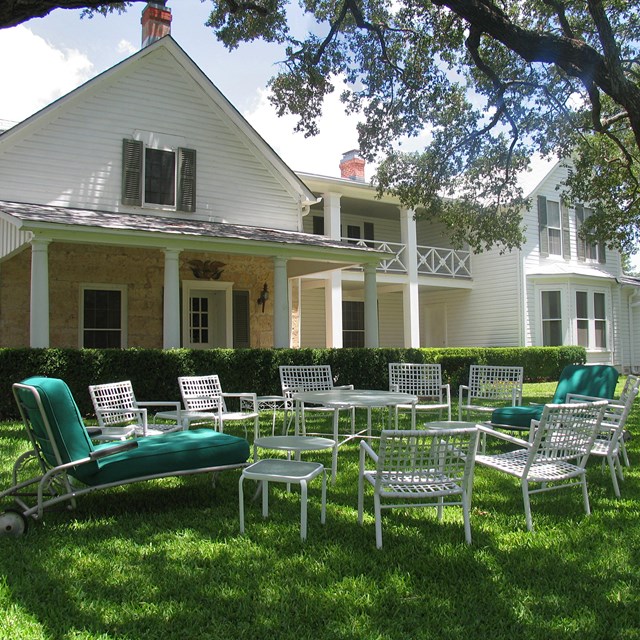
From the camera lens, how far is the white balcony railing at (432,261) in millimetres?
19984

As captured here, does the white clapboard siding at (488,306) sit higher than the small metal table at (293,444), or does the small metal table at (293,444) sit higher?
the white clapboard siding at (488,306)

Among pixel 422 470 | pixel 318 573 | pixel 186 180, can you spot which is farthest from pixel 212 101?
pixel 318 573

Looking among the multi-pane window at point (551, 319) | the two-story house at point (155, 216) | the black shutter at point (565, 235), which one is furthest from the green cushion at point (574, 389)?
the black shutter at point (565, 235)

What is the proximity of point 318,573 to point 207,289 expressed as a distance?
40.5ft

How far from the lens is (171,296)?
11.9 m

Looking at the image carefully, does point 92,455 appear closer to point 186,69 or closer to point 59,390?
point 59,390

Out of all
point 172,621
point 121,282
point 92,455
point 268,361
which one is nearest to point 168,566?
point 172,621

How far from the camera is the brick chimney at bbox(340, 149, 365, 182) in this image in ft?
69.9

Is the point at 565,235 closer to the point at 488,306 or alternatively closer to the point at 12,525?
Answer: the point at 488,306

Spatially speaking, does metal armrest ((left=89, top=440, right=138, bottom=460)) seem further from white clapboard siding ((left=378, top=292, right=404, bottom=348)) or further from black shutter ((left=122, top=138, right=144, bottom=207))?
white clapboard siding ((left=378, top=292, right=404, bottom=348))

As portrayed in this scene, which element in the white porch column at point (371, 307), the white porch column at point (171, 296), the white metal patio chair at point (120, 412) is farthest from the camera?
the white porch column at point (371, 307)

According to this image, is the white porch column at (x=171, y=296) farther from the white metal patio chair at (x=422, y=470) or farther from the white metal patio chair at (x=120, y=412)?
the white metal patio chair at (x=422, y=470)

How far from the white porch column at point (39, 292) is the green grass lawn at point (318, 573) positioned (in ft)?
19.5

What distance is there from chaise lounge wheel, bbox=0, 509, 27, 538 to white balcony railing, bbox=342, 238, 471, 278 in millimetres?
15482
